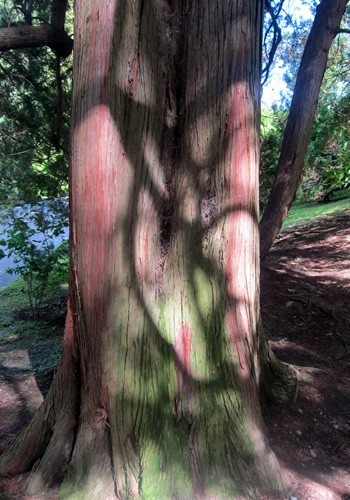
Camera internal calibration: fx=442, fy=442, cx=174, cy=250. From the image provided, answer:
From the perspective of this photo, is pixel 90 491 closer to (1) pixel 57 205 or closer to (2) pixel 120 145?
(2) pixel 120 145

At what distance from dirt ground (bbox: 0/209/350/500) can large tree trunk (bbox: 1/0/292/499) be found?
0.31 m

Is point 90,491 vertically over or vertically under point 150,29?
under

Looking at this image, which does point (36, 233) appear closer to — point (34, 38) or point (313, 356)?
point (34, 38)

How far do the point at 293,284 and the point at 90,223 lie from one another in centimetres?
485

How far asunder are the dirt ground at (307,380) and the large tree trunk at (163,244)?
1.00ft

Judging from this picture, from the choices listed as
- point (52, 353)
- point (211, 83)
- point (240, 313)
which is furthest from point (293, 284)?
point (211, 83)

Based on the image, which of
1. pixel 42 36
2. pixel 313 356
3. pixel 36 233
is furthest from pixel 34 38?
pixel 313 356

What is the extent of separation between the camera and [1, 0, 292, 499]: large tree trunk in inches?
85.5

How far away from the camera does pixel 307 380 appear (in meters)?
3.33

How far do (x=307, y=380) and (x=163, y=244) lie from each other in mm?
1779

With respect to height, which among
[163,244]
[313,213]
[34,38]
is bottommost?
[313,213]

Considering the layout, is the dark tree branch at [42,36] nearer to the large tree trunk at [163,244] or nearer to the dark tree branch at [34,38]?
the dark tree branch at [34,38]

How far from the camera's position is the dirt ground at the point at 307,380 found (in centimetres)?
256

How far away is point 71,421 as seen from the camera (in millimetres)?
2527
